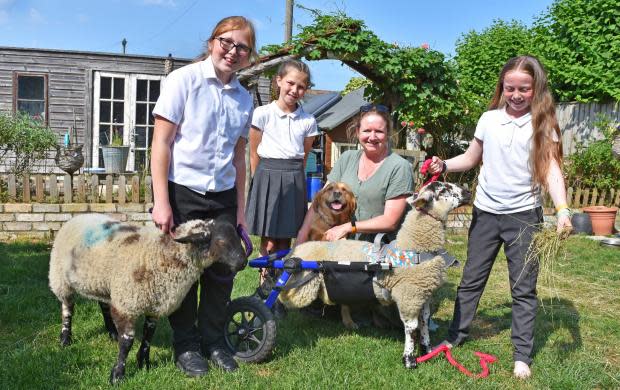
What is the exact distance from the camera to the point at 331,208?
443 cm

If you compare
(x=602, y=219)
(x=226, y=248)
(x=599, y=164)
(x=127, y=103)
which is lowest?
(x=602, y=219)

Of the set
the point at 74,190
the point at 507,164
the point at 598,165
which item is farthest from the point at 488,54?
the point at 507,164

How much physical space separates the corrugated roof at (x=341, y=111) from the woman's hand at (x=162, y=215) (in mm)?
11910

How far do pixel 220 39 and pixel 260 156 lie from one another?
1.71m

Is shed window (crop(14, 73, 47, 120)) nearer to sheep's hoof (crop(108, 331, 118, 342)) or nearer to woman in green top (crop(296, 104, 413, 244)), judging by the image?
sheep's hoof (crop(108, 331, 118, 342))

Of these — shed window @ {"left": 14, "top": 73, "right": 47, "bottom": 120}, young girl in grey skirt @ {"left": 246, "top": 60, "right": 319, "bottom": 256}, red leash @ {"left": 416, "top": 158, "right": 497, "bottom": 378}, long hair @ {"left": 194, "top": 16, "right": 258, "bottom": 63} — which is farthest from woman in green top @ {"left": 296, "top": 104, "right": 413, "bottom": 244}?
shed window @ {"left": 14, "top": 73, "right": 47, "bottom": 120}

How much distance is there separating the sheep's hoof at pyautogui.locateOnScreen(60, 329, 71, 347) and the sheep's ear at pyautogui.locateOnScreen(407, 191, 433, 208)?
8.95 ft

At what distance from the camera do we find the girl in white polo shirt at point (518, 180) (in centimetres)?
361

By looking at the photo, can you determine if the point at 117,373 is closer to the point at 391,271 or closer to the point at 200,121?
the point at 200,121

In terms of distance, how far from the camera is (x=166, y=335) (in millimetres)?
4254

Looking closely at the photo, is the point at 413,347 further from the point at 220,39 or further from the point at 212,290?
the point at 220,39

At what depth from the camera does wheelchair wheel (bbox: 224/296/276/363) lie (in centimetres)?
374

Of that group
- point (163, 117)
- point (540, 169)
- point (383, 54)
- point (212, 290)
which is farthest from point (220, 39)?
point (383, 54)

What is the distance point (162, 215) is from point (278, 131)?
1781mm
